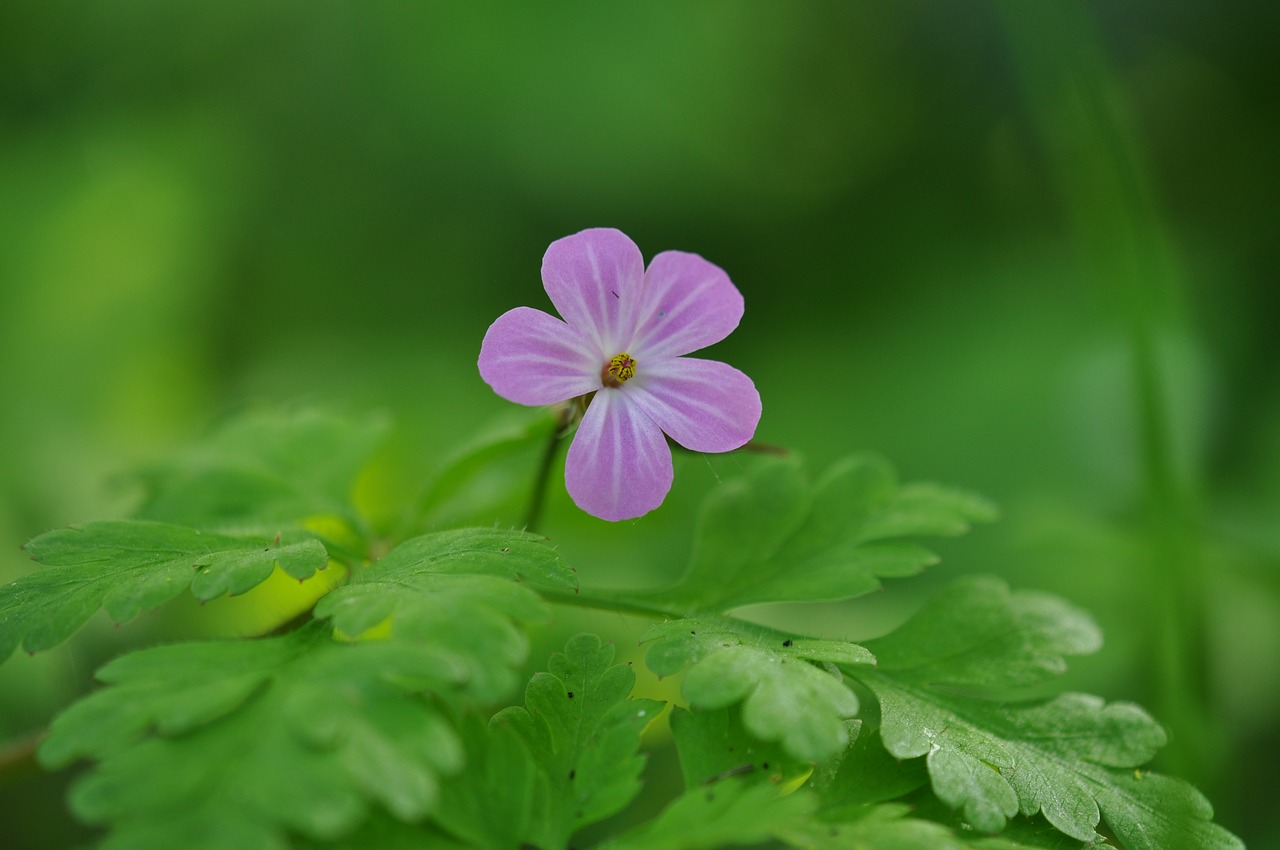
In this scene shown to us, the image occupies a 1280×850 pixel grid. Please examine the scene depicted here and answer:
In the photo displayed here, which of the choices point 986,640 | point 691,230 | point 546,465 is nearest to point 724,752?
point 986,640

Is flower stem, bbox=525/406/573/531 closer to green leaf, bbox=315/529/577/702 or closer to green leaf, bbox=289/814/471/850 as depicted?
green leaf, bbox=315/529/577/702

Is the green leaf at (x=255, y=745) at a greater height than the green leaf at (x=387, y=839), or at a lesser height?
greater

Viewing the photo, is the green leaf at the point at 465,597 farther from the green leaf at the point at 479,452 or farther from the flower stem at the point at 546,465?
the green leaf at the point at 479,452

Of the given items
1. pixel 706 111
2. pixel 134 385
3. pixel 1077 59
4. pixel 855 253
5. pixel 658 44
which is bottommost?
pixel 134 385

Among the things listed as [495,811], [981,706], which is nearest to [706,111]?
[981,706]

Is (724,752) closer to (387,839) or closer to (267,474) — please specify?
(387,839)

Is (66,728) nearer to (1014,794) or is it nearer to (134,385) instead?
(1014,794)

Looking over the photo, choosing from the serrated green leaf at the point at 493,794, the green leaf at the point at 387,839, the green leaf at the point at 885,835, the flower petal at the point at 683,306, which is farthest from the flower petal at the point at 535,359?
the green leaf at the point at 885,835
